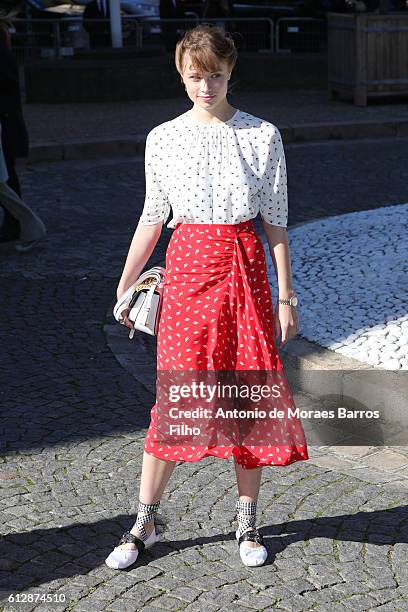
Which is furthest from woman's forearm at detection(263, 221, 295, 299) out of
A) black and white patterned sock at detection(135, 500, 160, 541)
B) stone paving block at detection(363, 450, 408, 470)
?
stone paving block at detection(363, 450, 408, 470)

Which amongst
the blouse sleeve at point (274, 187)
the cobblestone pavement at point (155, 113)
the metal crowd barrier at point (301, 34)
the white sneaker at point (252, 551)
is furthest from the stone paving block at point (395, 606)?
the metal crowd barrier at point (301, 34)

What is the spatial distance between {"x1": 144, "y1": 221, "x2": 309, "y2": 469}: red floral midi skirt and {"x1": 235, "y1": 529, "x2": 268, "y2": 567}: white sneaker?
30 cm

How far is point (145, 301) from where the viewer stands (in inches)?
162

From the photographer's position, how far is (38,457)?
17.0 feet

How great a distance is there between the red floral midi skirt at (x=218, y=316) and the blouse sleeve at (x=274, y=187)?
0.09 m

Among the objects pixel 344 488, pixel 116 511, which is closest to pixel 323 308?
pixel 344 488

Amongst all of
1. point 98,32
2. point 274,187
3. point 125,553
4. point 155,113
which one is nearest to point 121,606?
point 125,553

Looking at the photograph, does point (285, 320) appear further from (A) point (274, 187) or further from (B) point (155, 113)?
(B) point (155, 113)

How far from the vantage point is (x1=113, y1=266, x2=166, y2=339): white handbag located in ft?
13.4

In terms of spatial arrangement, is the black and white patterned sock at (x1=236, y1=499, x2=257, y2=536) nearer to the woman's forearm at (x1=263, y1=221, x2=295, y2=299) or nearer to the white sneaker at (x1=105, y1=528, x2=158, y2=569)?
the white sneaker at (x1=105, y1=528, x2=158, y2=569)

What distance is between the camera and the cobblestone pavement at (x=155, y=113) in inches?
536

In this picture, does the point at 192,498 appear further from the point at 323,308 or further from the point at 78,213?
the point at 78,213

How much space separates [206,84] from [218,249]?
0.55 m

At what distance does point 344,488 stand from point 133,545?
3.35ft
